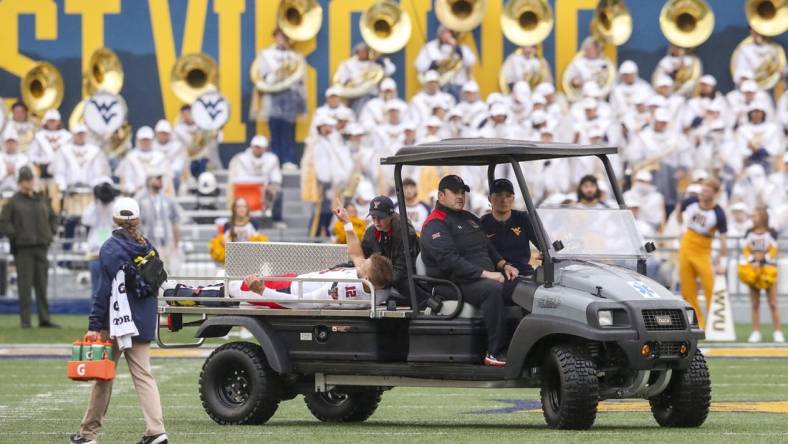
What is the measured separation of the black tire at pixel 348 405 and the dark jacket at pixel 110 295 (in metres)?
2.57

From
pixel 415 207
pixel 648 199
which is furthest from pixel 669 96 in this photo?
pixel 415 207

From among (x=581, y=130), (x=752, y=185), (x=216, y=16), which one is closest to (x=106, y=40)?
(x=216, y=16)

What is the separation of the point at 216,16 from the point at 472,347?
24.8 metres

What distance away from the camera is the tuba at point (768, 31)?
3472 cm

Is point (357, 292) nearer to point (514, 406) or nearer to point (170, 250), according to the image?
point (514, 406)

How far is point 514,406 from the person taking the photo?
15.7 m

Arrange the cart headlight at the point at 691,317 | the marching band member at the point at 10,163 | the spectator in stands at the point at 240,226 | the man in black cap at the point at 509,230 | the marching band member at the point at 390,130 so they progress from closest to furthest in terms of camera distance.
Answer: the cart headlight at the point at 691,317
the man in black cap at the point at 509,230
the spectator in stands at the point at 240,226
the marching band member at the point at 390,130
the marching band member at the point at 10,163

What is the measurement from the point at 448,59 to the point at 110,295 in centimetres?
2299

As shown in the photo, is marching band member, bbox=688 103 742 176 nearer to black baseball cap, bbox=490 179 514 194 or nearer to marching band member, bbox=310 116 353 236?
marching band member, bbox=310 116 353 236

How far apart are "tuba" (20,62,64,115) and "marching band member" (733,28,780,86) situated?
39.0 ft

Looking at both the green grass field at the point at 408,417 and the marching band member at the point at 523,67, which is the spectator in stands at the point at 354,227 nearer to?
the green grass field at the point at 408,417

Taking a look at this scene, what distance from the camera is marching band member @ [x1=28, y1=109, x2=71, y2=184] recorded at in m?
33.8

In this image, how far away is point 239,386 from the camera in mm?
14305

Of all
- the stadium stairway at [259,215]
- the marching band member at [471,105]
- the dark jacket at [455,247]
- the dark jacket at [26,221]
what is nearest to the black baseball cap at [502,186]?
the dark jacket at [455,247]
